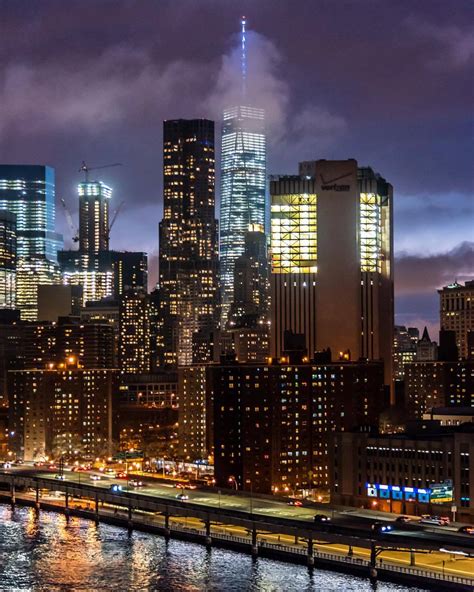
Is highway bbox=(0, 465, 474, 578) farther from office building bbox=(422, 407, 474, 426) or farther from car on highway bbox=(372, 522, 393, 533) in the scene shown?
office building bbox=(422, 407, 474, 426)

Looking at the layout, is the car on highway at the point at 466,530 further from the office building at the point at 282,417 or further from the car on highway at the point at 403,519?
the office building at the point at 282,417

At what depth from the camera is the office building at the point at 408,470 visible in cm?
14400

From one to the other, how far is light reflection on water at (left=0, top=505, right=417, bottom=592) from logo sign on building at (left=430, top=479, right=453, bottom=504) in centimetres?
2476

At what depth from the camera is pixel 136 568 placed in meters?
126

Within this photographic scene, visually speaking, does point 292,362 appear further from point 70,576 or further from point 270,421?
point 70,576

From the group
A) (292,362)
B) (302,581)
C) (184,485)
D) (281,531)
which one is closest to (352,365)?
(292,362)

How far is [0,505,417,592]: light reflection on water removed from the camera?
383 ft

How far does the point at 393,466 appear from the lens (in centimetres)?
15275

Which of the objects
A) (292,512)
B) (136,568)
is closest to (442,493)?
(292,512)

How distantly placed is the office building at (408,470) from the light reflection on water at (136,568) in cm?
2497

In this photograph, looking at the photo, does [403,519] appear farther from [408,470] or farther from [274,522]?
[408,470]

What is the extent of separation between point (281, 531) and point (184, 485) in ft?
138

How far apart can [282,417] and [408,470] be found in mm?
35927

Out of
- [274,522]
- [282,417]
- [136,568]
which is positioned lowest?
[136,568]
